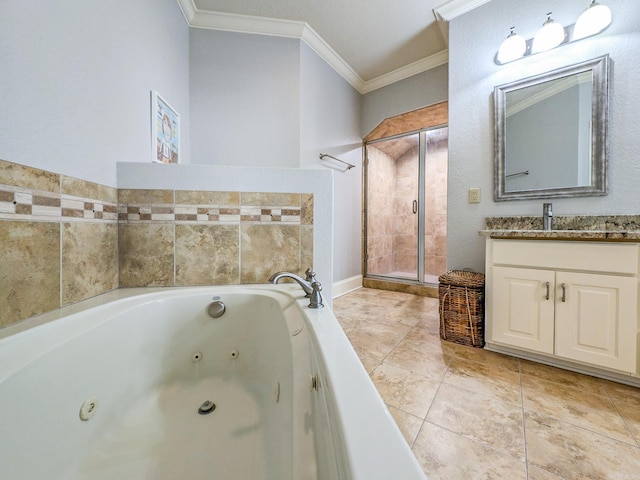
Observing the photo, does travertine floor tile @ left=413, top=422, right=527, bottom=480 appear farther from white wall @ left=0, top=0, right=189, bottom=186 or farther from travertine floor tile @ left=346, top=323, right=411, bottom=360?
white wall @ left=0, top=0, right=189, bottom=186

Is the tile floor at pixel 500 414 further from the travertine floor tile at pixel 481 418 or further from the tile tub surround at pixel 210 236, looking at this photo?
the tile tub surround at pixel 210 236

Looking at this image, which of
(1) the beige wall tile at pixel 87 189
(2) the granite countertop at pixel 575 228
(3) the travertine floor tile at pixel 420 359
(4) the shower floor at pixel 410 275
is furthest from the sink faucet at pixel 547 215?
(1) the beige wall tile at pixel 87 189

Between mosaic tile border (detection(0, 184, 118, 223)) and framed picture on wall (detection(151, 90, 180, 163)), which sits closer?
mosaic tile border (detection(0, 184, 118, 223))

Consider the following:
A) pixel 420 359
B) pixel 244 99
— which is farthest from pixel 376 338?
pixel 244 99

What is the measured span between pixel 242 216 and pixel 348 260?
70.2 inches

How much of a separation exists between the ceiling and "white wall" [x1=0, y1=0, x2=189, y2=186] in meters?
0.61

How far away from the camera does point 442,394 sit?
111 cm

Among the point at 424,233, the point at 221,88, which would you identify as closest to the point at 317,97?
the point at 221,88

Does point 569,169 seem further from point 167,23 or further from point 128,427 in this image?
point 167,23

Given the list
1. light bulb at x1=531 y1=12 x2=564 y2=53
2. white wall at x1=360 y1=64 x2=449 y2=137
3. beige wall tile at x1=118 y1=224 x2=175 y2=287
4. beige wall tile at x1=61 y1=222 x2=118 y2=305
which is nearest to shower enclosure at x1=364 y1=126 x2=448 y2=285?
white wall at x1=360 y1=64 x2=449 y2=137

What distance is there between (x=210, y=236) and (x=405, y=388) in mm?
1211

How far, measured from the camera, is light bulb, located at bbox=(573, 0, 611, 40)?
1.38m

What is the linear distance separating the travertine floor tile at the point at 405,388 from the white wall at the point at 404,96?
2497mm

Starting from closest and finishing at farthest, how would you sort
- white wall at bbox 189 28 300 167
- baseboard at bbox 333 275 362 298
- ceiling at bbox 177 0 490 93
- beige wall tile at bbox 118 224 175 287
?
1. beige wall tile at bbox 118 224 175 287
2. ceiling at bbox 177 0 490 93
3. white wall at bbox 189 28 300 167
4. baseboard at bbox 333 275 362 298
